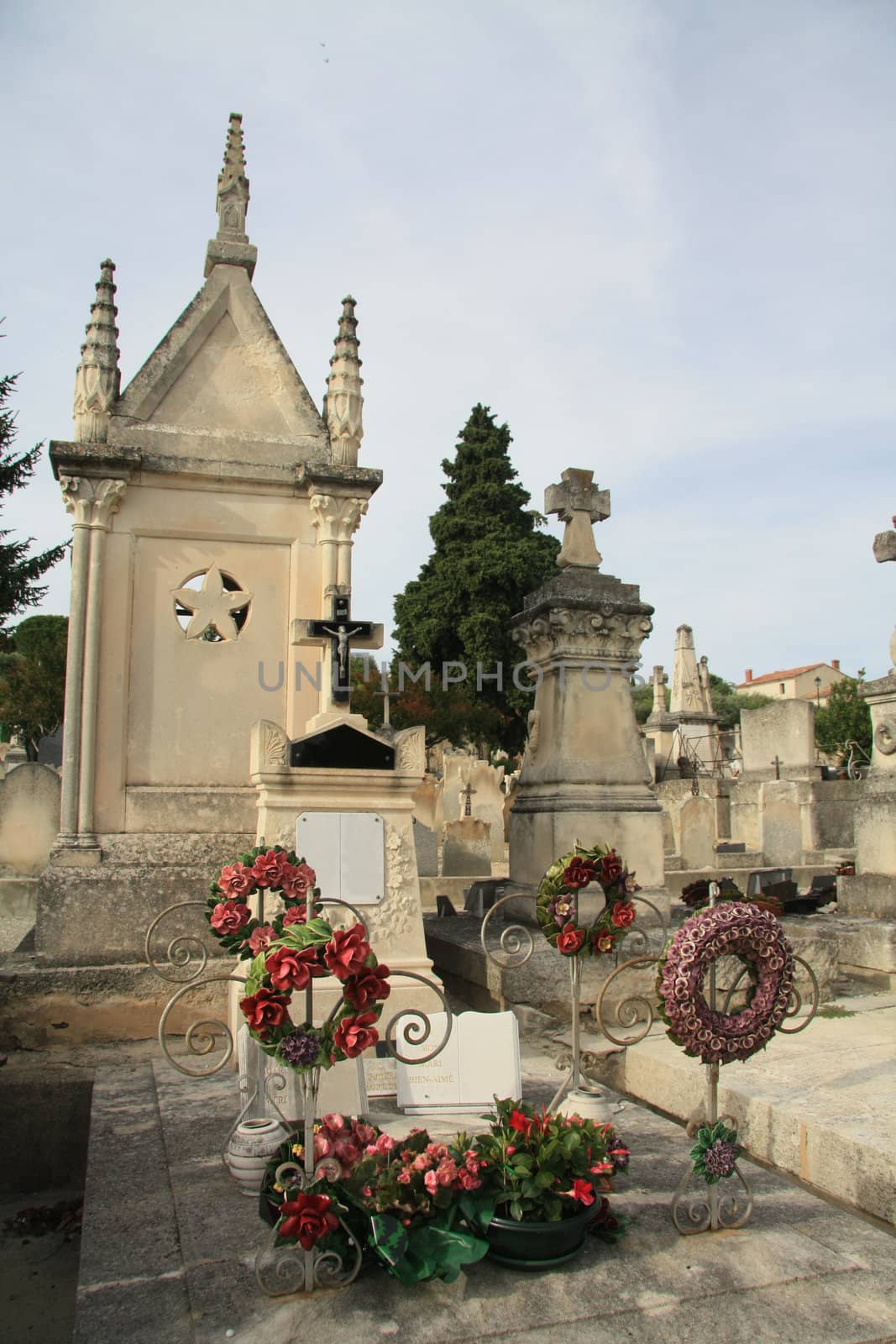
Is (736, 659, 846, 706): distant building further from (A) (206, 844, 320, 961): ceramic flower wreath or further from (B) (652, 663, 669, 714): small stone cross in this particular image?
(A) (206, 844, 320, 961): ceramic flower wreath

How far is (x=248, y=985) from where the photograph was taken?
301 centimetres

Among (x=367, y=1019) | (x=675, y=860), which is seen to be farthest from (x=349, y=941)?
(x=675, y=860)

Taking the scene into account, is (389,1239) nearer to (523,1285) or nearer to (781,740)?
(523,1285)

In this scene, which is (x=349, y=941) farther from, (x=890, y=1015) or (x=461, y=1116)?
(x=890, y=1015)

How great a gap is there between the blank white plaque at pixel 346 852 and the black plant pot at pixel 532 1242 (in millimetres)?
2886

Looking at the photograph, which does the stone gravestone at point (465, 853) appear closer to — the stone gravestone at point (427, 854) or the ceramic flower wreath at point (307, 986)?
the stone gravestone at point (427, 854)

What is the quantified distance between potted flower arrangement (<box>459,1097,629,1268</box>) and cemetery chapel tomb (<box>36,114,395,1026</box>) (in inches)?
151

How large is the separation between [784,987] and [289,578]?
5178 millimetres

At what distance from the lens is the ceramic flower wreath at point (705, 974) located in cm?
326

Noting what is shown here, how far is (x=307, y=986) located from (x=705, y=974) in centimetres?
139

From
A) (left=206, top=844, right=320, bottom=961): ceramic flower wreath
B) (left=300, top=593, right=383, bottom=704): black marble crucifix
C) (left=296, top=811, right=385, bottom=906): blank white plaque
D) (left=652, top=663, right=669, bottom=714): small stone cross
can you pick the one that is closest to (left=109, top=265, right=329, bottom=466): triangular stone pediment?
(left=300, top=593, right=383, bottom=704): black marble crucifix

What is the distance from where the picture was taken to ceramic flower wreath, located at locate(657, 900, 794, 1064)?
326 cm

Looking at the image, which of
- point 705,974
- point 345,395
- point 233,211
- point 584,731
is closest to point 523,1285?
point 705,974

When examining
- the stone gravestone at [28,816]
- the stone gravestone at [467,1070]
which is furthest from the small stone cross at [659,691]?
the stone gravestone at [467,1070]
